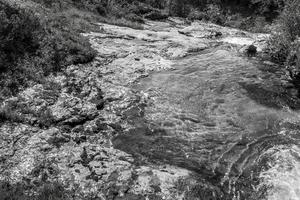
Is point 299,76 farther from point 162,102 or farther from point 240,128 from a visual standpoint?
point 162,102

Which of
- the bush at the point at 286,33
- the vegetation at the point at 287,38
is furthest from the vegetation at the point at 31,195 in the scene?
the bush at the point at 286,33

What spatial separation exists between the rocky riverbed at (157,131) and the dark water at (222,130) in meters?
0.03

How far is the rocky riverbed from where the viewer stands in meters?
9.84

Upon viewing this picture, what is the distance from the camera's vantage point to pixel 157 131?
40.0 ft

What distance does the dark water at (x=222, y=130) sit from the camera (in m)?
9.92

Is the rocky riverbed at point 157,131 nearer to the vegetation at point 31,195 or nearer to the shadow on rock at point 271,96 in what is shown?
the shadow on rock at point 271,96

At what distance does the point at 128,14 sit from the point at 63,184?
2022 cm

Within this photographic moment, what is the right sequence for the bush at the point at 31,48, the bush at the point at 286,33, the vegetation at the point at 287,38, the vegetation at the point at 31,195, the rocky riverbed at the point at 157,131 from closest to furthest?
1. the vegetation at the point at 31,195
2. the rocky riverbed at the point at 157,131
3. the bush at the point at 31,48
4. the vegetation at the point at 287,38
5. the bush at the point at 286,33

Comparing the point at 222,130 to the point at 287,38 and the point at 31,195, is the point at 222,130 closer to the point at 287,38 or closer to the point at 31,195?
the point at 31,195

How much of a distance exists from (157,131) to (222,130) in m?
2.21

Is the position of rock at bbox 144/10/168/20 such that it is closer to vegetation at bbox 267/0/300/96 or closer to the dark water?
vegetation at bbox 267/0/300/96

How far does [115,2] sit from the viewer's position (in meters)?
29.5

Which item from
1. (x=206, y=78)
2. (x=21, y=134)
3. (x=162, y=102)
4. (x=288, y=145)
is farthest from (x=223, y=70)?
(x=21, y=134)

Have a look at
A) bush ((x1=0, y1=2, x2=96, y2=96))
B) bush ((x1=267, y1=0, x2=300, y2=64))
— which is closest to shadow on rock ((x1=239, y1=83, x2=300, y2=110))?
bush ((x1=267, y1=0, x2=300, y2=64))
